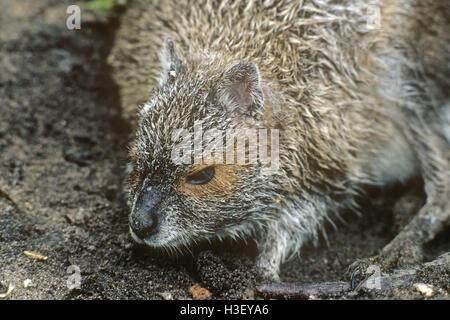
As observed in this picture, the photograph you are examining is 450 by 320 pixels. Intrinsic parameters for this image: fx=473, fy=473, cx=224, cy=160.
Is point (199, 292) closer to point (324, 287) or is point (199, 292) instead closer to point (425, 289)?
point (324, 287)

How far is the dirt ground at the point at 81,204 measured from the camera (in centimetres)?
426

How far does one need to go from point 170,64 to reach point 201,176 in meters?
1.23

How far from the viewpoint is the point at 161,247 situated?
457 cm

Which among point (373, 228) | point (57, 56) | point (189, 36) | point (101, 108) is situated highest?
point (189, 36)

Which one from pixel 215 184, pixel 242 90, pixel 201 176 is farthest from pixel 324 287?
pixel 242 90

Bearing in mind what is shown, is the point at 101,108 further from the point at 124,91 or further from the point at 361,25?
the point at 361,25

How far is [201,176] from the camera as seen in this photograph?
424 centimetres

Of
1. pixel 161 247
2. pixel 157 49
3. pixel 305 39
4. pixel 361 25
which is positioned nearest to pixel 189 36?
pixel 157 49

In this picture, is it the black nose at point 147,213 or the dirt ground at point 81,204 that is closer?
the black nose at point 147,213

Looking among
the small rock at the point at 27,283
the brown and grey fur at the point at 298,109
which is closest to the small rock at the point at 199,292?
the brown and grey fur at the point at 298,109

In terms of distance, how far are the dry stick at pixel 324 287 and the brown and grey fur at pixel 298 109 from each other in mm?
397

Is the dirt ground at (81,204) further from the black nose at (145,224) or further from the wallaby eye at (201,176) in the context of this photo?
the wallaby eye at (201,176)

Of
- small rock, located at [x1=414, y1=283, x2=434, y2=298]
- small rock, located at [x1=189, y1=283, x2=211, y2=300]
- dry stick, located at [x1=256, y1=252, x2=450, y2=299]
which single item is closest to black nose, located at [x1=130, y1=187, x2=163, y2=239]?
small rock, located at [x1=189, y1=283, x2=211, y2=300]
